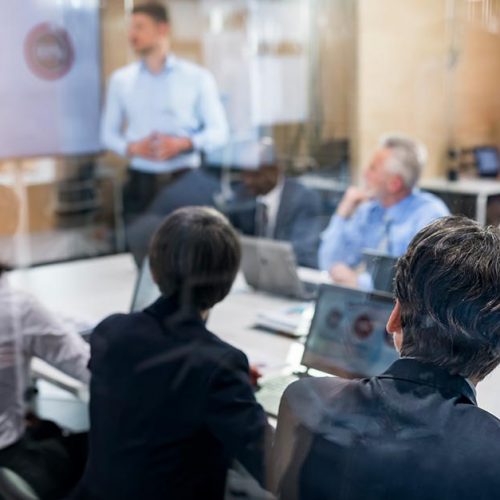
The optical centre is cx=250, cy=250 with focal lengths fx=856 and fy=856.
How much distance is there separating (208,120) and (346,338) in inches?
73.2

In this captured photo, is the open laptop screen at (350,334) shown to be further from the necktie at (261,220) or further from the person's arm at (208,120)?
the person's arm at (208,120)

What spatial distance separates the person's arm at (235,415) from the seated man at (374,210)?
87 cm

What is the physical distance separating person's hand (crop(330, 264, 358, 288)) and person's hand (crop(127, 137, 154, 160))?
0.92m

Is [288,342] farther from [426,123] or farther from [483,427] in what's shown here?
[426,123]

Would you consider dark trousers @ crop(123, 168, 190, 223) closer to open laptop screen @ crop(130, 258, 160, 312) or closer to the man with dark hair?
open laptop screen @ crop(130, 258, 160, 312)

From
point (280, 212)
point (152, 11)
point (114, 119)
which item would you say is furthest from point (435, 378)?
point (152, 11)

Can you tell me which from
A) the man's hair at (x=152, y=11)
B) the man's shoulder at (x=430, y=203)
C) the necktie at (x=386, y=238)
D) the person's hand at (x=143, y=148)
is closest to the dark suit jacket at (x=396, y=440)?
the man's shoulder at (x=430, y=203)

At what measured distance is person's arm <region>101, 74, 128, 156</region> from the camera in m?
3.66

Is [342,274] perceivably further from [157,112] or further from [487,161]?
[487,161]

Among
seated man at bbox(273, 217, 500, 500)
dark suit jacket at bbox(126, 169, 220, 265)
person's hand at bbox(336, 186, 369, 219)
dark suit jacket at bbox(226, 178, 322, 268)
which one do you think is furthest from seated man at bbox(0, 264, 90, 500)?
person's hand at bbox(336, 186, 369, 219)

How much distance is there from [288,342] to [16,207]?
1248 millimetres

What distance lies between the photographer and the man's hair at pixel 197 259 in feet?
5.99

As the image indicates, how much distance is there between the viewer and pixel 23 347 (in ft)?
6.86

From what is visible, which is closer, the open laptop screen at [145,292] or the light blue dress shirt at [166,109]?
the open laptop screen at [145,292]
